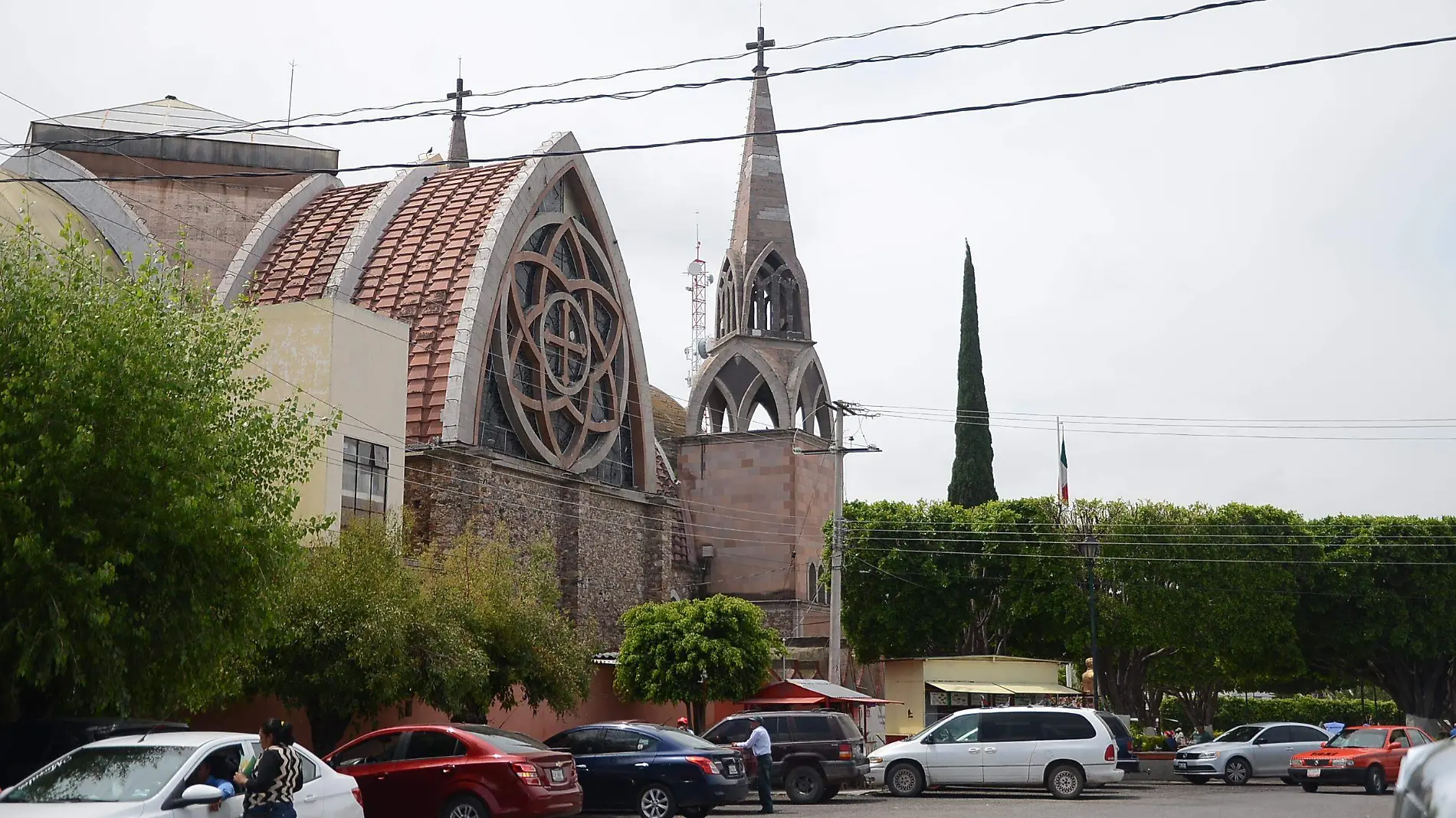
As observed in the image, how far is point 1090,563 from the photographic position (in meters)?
39.0

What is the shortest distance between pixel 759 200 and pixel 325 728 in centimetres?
3196

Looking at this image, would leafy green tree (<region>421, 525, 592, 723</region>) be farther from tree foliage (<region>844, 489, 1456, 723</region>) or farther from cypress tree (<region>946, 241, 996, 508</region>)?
cypress tree (<region>946, 241, 996, 508</region>)

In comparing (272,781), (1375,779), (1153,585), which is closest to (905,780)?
(1375,779)

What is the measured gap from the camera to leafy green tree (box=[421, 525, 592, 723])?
21.2m

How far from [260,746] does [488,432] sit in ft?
84.3

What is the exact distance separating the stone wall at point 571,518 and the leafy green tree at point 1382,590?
1901 cm

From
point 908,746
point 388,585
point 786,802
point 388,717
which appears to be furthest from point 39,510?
point 908,746

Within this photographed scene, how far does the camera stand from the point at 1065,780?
2253 cm

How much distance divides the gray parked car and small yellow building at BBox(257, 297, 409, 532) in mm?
17201

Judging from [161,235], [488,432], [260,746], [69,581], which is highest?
[161,235]

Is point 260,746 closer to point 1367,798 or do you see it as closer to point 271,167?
point 1367,798

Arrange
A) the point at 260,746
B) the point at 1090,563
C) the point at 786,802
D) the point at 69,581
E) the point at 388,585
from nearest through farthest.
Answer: the point at 260,746 < the point at 69,581 < the point at 388,585 < the point at 786,802 < the point at 1090,563

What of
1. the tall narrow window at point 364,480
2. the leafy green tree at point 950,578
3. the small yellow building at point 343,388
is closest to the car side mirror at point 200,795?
the small yellow building at point 343,388

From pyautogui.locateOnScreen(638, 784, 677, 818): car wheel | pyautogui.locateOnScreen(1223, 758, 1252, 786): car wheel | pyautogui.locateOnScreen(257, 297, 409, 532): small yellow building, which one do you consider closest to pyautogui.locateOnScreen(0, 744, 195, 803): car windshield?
pyautogui.locateOnScreen(638, 784, 677, 818): car wheel
